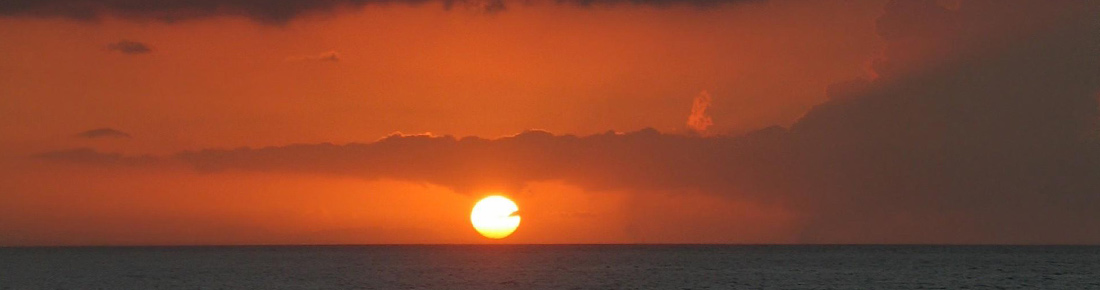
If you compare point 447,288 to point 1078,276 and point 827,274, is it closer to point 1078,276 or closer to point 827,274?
point 827,274

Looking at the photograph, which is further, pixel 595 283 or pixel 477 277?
pixel 477 277

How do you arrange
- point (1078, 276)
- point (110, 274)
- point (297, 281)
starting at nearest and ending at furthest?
point (297, 281), point (1078, 276), point (110, 274)

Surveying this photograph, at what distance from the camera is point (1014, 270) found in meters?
136

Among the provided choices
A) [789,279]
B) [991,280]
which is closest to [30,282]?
[789,279]

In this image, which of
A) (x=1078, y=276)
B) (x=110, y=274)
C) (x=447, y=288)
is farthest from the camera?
(x=110, y=274)

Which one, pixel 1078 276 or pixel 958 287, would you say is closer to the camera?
pixel 958 287

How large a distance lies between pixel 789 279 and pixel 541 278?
23976mm

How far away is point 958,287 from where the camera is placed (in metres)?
98.5

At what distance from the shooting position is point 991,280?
111m

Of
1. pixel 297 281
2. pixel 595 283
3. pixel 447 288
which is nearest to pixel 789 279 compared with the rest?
pixel 595 283

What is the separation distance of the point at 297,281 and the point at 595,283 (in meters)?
28.3

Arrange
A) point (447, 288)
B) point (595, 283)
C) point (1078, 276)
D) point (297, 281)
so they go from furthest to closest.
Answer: point (1078, 276)
point (297, 281)
point (595, 283)
point (447, 288)

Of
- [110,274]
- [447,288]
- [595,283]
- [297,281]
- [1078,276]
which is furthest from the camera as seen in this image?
[110,274]

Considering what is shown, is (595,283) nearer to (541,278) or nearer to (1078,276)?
(541,278)
